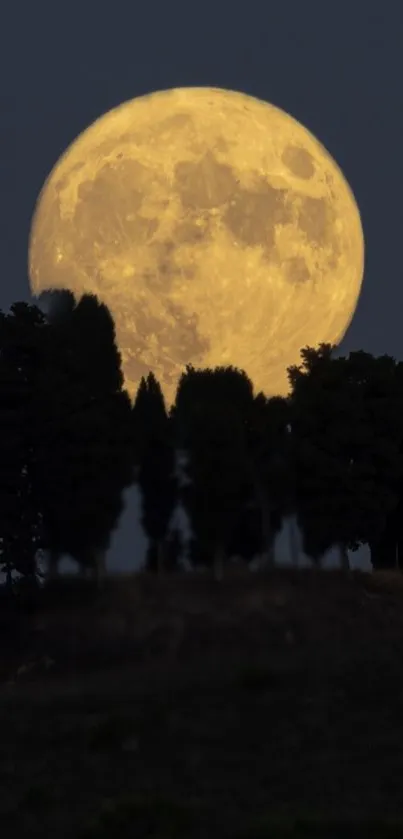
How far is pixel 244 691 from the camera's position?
4706 centimetres

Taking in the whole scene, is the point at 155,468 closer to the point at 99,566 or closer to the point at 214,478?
the point at 214,478

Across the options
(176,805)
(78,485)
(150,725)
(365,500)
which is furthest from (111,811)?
(365,500)

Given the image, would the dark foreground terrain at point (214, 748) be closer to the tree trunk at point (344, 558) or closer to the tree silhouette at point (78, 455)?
the tree silhouette at point (78, 455)

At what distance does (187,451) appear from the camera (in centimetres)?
8525

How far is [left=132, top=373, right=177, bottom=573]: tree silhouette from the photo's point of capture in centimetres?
8675

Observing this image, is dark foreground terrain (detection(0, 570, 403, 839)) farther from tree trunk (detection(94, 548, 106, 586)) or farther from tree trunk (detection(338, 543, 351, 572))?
tree trunk (detection(338, 543, 351, 572))

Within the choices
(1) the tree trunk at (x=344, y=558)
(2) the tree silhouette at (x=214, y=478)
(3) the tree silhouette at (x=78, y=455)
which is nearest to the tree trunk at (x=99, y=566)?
(3) the tree silhouette at (x=78, y=455)

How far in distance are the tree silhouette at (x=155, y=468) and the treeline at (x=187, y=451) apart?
59 millimetres

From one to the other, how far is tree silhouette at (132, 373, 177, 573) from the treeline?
59 mm

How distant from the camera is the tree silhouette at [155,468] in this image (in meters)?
86.8

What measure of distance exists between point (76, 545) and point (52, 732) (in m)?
35.9

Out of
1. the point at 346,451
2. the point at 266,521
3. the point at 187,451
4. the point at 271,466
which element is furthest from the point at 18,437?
the point at 346,451

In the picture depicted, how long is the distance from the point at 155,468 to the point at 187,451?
219cm

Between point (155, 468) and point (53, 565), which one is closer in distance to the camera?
point (53, 565)
